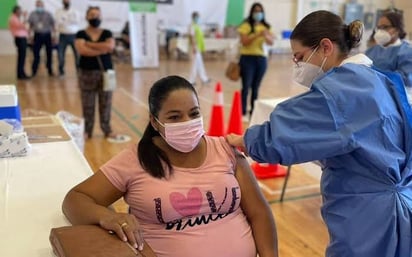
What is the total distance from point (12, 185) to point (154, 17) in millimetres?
7508

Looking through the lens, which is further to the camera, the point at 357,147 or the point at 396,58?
the point at 396,58

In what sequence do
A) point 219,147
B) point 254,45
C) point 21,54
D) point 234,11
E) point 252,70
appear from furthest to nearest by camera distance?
point 234,11, point 21,54, point 252,70, point 254,45, point 219,147

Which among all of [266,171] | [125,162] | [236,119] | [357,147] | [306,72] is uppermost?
[306,72]

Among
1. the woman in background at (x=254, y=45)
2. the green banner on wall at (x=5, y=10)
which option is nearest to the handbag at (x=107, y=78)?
the woman in background at (x=254, y=45)

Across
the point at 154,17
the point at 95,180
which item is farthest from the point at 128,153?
the point at 154,17

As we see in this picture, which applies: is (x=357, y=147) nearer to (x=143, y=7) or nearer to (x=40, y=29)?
(x=40, y=29)

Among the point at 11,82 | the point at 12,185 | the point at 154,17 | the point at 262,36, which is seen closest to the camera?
the point at 12,185

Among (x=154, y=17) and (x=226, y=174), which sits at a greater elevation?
(x=154, y=17)

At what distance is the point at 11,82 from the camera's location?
266 inches

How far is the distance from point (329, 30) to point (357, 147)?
332 mm

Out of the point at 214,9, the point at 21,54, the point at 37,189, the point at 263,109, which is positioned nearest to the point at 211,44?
the point at 214,9

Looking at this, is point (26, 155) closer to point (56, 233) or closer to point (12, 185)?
point (12, 185)

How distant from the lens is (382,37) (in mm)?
2723

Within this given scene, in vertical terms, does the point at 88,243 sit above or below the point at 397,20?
below
